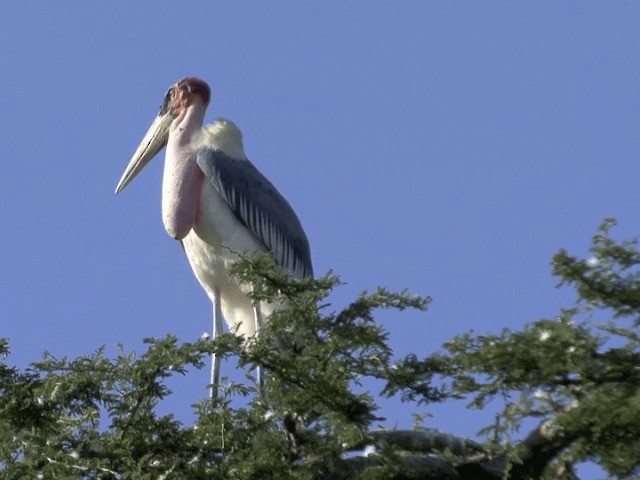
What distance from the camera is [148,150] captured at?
16.0m

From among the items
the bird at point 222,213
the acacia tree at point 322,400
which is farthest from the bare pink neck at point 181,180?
the acacia tree at point 322,400

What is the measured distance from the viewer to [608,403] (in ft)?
27.4

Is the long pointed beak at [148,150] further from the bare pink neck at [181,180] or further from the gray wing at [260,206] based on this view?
the gray wing at [260,206]

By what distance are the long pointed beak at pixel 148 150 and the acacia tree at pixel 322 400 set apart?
6.11m

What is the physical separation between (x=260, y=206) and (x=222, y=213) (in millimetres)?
274

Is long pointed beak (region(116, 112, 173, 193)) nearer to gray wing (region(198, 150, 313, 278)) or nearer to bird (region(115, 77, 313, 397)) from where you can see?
bird (region(115, 77, 313, 397))

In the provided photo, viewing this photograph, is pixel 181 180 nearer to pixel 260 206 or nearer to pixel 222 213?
pixel 222 213

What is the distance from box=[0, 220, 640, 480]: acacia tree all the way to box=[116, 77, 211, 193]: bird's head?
5.99 m

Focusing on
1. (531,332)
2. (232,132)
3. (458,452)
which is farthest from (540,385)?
(232,132)

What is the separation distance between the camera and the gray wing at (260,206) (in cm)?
1475

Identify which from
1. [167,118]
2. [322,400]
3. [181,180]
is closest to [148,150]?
[167,118]

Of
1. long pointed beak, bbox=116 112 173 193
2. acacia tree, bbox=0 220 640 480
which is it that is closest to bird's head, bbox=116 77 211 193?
long pointed beak, bbox=116 112 173 193

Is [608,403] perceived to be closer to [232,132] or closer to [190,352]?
[190,352]

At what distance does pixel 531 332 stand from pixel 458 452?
1.36m
